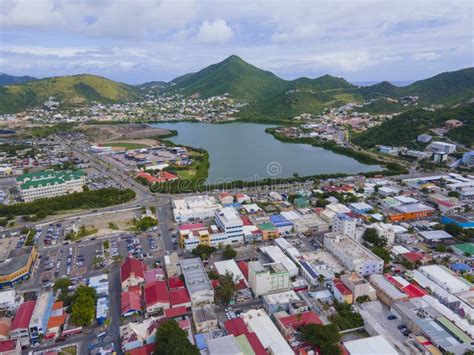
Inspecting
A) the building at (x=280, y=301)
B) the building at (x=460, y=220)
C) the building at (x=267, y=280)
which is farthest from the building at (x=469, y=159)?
the building at (x=280, y=301)

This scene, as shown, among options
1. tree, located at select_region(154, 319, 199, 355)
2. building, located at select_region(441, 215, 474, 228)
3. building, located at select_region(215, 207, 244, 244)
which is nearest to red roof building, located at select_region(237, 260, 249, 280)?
building, located at select_region(215, 207, 244, 244)

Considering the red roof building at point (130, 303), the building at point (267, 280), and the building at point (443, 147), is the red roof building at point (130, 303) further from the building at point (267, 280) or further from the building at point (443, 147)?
the building at point (443, 147)

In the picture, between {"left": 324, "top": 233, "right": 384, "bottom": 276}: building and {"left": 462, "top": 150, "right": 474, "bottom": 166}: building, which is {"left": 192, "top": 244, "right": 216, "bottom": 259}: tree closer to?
{"left": 324, "top": 233, "right": 384, "bottom": 276}: building

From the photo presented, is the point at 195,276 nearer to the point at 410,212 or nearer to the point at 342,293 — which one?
the point at 342,293

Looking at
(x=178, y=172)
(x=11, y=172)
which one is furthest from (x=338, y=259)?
(x=11, y=172)

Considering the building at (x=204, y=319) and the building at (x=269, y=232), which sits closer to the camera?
the building at (x=204, y=319)

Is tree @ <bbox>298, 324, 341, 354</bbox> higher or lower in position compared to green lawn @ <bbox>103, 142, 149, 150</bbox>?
lower

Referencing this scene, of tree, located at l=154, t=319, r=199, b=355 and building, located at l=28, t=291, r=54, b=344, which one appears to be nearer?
tree, located at l=154, t=319, r=199, b=355
